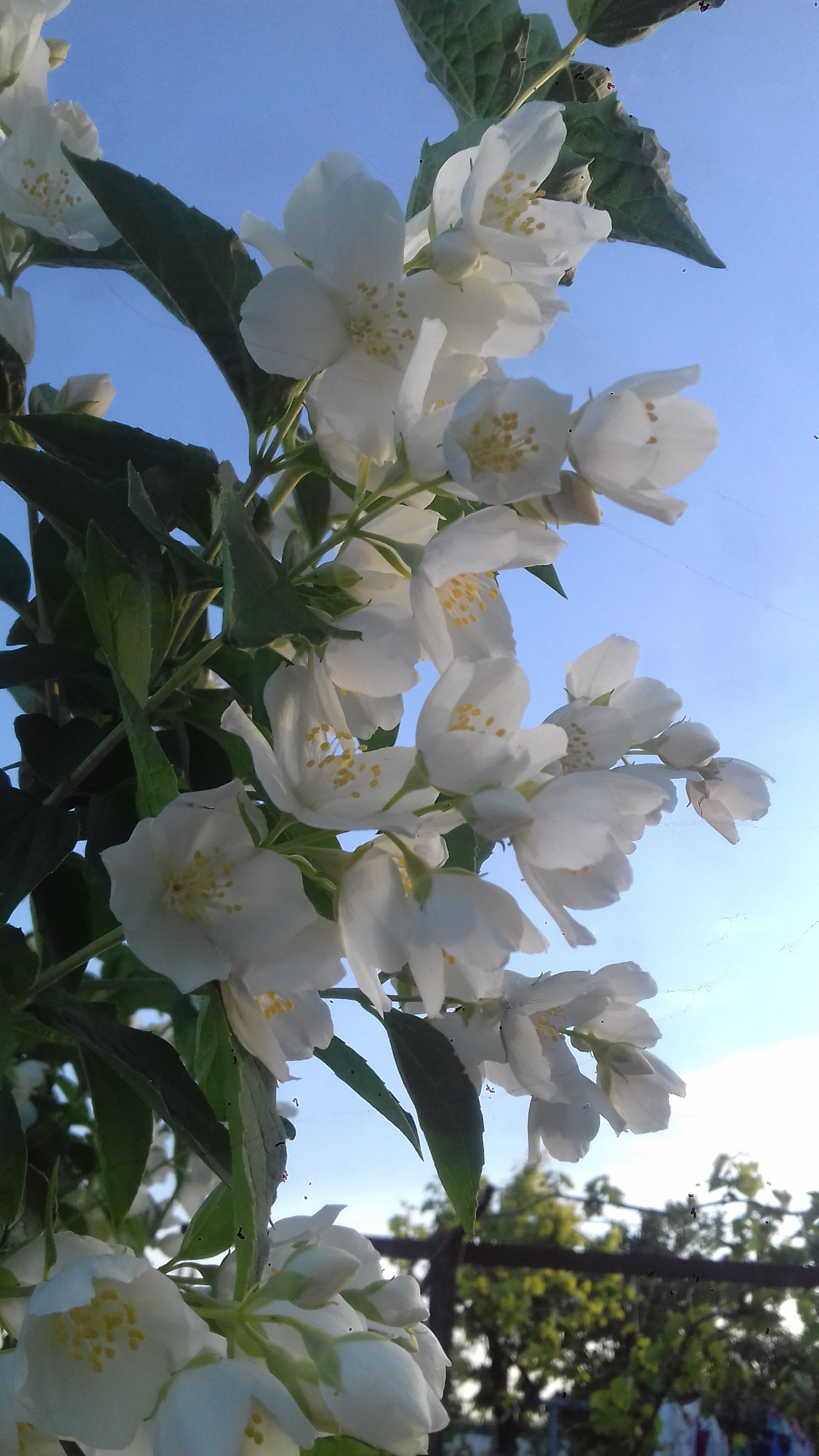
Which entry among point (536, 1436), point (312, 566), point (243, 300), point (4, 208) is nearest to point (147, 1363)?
point (312, 566)

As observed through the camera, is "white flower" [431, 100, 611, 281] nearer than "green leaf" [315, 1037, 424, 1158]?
Yes

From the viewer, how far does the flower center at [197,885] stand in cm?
33

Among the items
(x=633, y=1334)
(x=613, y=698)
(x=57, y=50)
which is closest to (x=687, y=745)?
(x=613, y=698)

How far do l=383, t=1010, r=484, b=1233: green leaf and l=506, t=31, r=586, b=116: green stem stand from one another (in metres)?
0.42

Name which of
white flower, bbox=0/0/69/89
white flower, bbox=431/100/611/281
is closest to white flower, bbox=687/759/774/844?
white flower, bbox=431/100/611/281

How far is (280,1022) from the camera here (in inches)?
15.3

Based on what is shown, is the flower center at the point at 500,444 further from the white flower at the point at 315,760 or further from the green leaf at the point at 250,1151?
the green leaf at the point at 250,1151

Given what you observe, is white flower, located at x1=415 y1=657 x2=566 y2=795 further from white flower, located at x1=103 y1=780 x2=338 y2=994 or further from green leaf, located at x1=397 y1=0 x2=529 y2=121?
green leaf, located at x1=397 y1=0 x2=529 y2=121

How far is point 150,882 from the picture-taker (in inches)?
12.8

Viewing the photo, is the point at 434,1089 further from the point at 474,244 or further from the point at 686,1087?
the point at 474,244

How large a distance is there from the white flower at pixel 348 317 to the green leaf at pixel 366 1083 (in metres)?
0.26

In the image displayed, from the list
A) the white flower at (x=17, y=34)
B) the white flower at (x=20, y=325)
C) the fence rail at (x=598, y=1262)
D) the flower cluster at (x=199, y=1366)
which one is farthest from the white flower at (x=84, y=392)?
the fence rail at (x=598, y=1262)

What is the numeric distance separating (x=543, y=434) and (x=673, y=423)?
2.6 inches

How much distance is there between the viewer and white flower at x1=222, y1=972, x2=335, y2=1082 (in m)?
0.34
